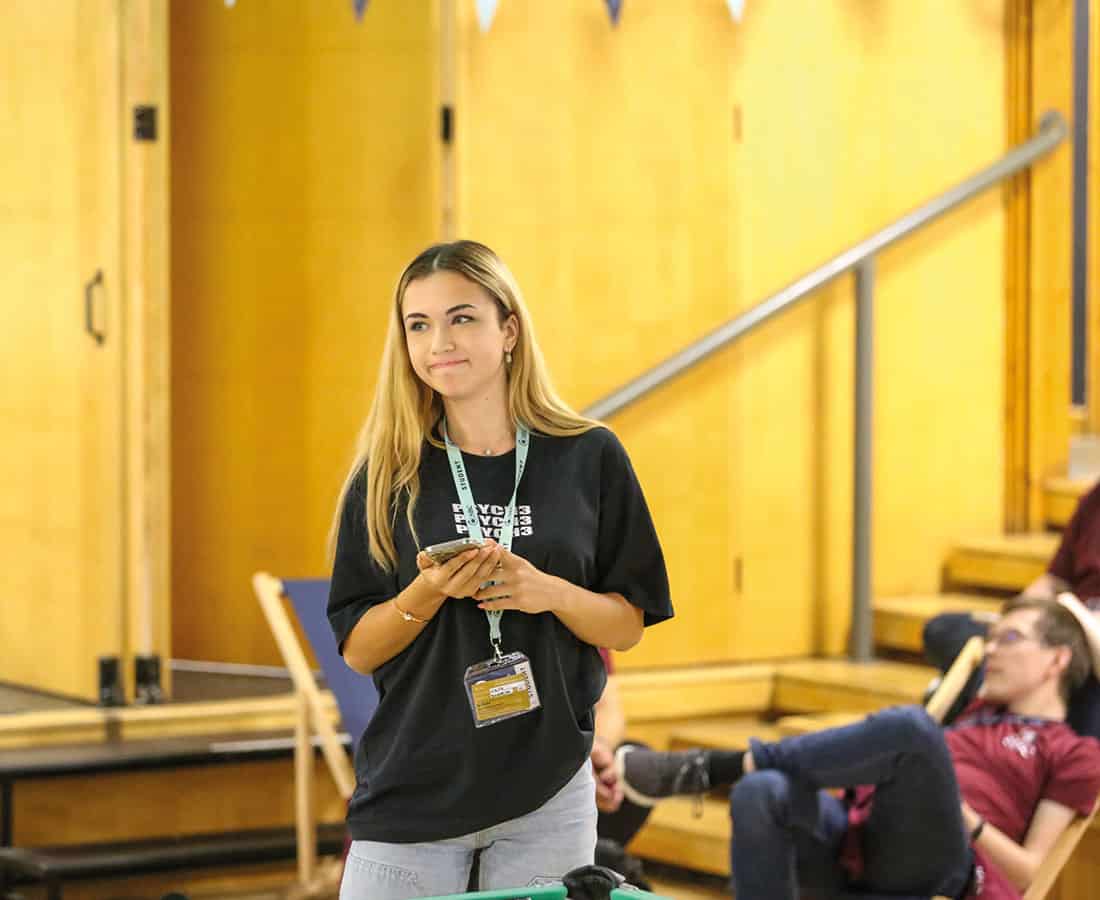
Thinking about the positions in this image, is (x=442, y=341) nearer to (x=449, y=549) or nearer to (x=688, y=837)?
(x=449, y=549)

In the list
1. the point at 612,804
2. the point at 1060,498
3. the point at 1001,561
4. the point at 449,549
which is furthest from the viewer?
the point at 1060,498

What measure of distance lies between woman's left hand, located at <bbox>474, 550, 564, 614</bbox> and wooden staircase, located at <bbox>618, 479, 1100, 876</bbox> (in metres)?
2.27

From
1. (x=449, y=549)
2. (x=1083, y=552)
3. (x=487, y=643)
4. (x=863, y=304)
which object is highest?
(x=863, y=304)

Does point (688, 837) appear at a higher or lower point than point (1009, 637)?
lower

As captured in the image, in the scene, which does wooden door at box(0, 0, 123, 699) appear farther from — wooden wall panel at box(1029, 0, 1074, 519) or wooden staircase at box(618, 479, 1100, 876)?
wooden wall panel at box(1029, 0, 1074, 519)

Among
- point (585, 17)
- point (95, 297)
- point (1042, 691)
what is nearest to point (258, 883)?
point (95, 297)

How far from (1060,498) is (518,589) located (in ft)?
11.4

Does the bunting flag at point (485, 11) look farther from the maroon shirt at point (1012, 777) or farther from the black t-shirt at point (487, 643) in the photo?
the black t-shirt at point (487, 643)

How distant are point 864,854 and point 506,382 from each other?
159 centimetres

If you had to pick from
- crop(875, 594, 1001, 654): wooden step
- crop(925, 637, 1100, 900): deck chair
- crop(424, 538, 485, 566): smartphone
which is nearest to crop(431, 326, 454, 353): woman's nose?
crop(424, 538, 485, 566): smartphone

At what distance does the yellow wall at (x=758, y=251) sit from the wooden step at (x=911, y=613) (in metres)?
0.11

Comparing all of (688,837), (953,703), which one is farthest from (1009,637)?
(688,837)

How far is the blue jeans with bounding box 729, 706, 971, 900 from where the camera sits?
10.0ft

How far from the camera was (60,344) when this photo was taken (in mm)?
4359
